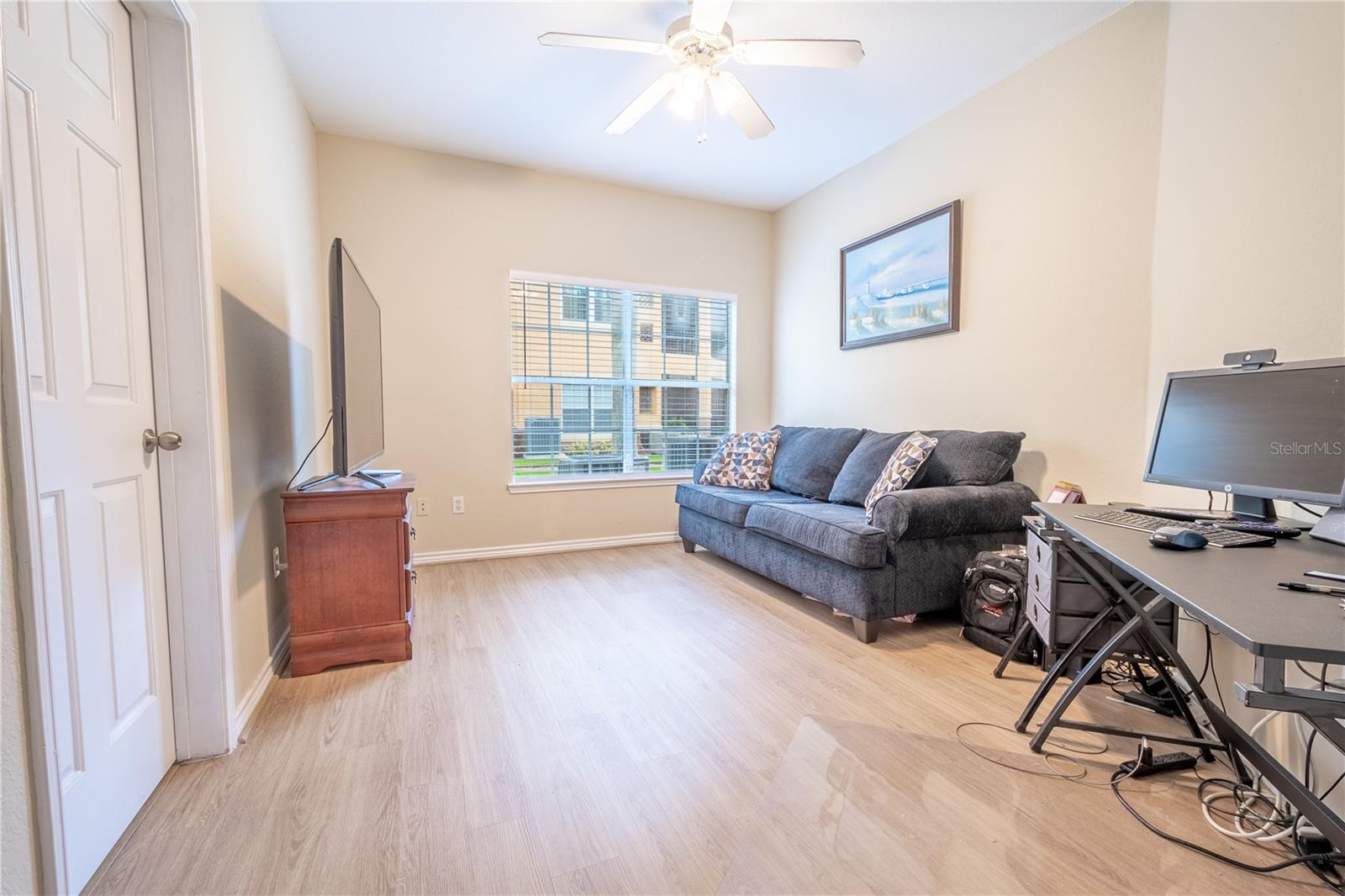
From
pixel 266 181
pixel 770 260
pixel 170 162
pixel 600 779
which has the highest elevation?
pixel 770 260

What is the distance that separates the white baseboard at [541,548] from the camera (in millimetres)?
3570

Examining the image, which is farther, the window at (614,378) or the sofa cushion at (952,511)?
the window at (614,378)

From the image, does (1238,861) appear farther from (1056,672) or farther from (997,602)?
(997,602)

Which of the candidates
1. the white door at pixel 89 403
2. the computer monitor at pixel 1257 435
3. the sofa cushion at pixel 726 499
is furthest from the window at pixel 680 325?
the white door at pixel 89 403

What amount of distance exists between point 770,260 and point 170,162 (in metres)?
3.89

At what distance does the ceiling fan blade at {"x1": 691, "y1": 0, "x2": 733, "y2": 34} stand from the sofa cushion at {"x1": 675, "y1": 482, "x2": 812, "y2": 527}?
2.18 m

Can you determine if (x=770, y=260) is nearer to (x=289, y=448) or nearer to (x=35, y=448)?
(x=289, y=448)

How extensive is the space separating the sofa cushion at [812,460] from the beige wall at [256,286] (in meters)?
2.73

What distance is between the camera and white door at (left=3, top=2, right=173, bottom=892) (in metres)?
1.02

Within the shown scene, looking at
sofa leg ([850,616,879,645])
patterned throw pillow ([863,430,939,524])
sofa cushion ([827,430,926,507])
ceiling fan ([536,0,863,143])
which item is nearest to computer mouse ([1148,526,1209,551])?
sofa leg ([850,616,879,645])

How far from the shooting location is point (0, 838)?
0.84 metres

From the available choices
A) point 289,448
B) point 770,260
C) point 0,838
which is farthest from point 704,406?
point 0,838

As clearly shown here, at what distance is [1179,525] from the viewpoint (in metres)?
1.45

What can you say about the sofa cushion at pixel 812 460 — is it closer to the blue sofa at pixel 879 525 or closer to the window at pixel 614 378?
the blue sofa at pixel 879 525
